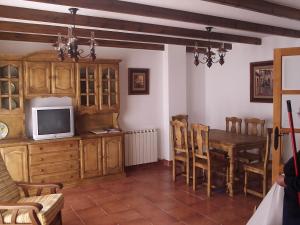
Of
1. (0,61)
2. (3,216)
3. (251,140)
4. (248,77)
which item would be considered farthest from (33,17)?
(248,77)

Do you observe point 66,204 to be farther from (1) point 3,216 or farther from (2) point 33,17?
(2) point 33,17

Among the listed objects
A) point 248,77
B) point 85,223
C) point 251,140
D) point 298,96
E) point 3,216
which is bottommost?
point 85,223

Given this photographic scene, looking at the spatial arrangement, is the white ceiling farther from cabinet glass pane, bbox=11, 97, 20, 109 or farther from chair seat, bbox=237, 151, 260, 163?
chair seat, bbox=237, 151, 260, 163

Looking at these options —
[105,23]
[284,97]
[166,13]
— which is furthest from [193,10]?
[284,97]

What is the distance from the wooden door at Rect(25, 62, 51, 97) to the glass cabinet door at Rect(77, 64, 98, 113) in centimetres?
48

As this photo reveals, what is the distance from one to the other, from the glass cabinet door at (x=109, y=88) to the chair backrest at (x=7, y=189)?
2065 millimetres

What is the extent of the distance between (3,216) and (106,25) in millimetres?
2343

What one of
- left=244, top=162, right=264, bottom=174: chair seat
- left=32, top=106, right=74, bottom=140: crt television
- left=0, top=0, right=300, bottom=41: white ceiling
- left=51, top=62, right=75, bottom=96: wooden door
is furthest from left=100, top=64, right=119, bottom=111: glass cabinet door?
left=244, top=162, right=264, bottom=174: chair seat

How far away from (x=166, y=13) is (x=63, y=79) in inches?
81.5

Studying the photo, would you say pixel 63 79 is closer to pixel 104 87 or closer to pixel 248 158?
pixel 104 87

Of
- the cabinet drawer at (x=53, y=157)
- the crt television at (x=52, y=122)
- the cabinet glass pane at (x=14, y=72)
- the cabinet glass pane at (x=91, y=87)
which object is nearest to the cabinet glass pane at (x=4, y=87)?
the cabinet glass pane at (x=14, y=72)

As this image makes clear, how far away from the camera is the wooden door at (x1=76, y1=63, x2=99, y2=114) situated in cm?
468

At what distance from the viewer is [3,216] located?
2658 millimetres

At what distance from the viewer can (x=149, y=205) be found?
12.5 ft
